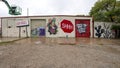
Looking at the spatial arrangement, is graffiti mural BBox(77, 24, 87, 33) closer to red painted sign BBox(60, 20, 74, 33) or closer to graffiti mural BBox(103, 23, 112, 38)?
red painted sign BBox(60, 20, 74, 33)

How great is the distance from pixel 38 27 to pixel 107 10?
1445cm

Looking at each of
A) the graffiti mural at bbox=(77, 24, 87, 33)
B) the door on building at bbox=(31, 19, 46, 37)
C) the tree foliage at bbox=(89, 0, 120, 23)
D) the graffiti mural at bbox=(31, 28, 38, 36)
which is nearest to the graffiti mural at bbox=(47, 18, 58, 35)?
the door on building at bbox=(31, 19, 46, 37)

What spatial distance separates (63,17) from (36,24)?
4469mm

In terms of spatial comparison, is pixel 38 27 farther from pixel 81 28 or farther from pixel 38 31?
pixel 81 28

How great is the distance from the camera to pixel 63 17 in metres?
33.5

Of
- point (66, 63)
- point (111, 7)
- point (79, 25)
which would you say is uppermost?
point (111, 7)

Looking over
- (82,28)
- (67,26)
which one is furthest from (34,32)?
(82,28)

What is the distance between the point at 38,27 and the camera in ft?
111

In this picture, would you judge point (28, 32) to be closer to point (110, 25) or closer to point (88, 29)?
point (88, 29)

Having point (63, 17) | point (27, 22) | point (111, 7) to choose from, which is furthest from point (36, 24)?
point (111, 7)

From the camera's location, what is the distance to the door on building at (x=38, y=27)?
33469 mm

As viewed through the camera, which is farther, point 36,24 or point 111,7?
point 111,7

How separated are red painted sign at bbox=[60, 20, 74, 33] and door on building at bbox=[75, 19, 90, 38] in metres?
0.97

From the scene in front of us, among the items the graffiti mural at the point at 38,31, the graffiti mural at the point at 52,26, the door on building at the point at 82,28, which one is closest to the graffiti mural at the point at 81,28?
the door on building at the point at 82,28
